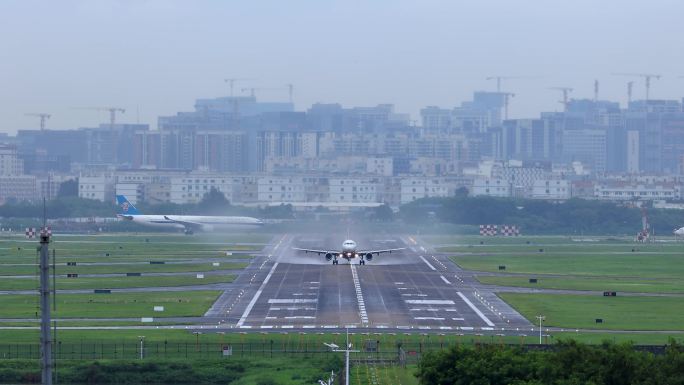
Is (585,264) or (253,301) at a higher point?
(253,301)

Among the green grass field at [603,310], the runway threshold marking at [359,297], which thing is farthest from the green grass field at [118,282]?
the green grass field at [603,310]

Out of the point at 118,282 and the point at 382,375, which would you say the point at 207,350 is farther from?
the point at 118,282

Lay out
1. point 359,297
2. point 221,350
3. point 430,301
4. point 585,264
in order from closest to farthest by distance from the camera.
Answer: point 221,350, point 430,301, point 359,297, point 585,264

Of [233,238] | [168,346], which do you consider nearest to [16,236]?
[233,238]

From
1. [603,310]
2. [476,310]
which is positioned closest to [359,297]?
[476,310]

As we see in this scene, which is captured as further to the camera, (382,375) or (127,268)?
(127,268)

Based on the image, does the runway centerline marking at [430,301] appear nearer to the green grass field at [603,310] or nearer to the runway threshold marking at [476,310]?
the runway threshold marking at [476,310]

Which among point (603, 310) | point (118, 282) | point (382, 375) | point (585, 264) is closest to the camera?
point (382, 375)

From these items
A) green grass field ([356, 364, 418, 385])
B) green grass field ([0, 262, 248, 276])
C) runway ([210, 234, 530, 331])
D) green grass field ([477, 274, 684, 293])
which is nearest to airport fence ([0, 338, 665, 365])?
green grass field ([356, 364, 418, 385])
